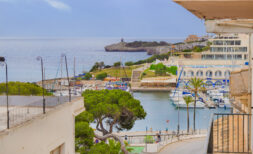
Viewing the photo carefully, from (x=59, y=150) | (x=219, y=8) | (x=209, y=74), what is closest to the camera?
(x=219, y=8)

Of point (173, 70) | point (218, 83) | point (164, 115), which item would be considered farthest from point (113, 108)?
point (173, 70)

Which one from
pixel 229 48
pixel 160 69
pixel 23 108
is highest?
pixel 229 48

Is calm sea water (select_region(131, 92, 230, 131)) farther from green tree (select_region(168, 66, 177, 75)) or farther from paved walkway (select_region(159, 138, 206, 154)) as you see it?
green tree (select_region(168, 66, 177, 75))

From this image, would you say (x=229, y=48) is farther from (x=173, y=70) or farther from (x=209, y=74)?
(x=173, y=70)

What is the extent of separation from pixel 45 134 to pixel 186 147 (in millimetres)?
17626

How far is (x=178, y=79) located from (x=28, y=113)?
6667cm

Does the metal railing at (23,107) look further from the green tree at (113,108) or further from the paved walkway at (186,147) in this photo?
the green tree at (113,108)

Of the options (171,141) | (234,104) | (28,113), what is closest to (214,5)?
(28,113)

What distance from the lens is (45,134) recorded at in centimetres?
643

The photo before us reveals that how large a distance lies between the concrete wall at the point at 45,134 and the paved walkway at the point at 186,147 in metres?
14.0

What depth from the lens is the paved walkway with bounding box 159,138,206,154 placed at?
2179 cm

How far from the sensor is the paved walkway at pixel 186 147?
21.8 metres

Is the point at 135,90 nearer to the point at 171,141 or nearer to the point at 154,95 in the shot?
the point at 154,95

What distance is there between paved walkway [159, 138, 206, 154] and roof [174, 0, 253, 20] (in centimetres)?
1611
